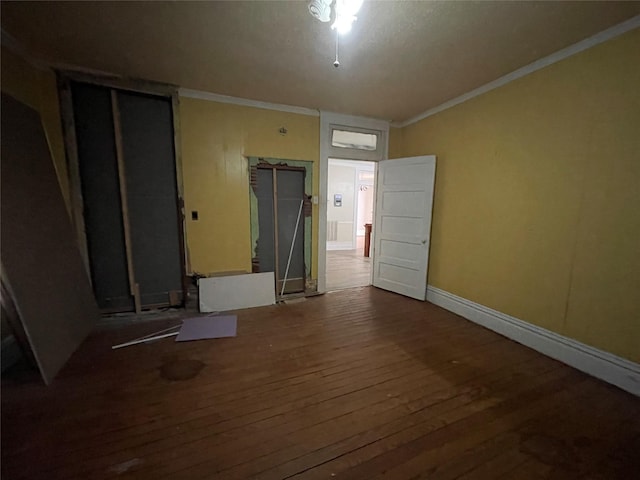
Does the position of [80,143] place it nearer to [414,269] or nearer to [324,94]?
[324,94]

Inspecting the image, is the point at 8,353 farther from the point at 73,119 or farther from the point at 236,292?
the point at 73,119

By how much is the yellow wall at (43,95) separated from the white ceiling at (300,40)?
0.57 ft

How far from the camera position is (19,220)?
201 cm

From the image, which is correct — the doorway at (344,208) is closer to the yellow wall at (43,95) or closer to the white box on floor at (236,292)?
the white box on floor at (236,292)

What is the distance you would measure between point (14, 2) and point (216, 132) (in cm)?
171

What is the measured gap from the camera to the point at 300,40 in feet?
6.98

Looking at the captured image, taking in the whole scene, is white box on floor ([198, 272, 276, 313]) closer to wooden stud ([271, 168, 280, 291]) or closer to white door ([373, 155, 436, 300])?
wooden stud ([271, 168, 280, 291])

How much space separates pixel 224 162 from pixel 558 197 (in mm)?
3626

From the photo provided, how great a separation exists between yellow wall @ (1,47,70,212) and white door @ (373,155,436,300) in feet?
13.1

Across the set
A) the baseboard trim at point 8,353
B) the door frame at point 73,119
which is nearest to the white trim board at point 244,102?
the door frame at point 73,119

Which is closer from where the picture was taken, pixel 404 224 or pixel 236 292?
pixel 236 292

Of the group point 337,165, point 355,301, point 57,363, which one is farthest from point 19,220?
point 337,165

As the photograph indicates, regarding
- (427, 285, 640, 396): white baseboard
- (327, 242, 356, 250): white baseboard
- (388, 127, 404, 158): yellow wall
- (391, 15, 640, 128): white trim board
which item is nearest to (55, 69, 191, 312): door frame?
(388, 127, 404, 158): yellow wall

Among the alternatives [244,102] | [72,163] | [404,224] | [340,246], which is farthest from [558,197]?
[340,246]
